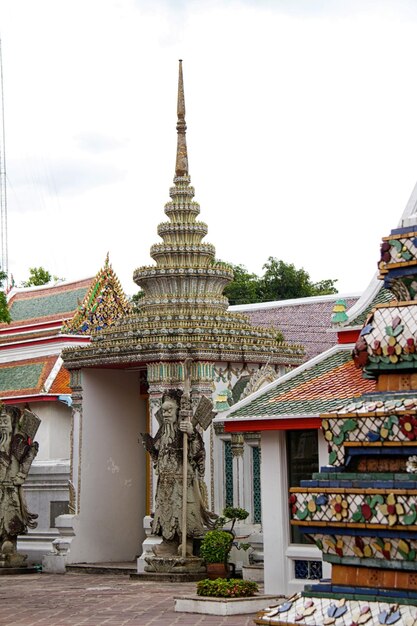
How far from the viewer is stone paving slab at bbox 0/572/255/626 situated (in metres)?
12.9

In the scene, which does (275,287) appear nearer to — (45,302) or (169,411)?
(45,302)

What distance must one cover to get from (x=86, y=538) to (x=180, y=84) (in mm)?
8777

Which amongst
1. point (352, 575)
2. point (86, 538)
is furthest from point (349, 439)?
point (86, 538)

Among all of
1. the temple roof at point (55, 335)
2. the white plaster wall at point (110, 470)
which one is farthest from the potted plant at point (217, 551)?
the temple roof at point (55, 335)

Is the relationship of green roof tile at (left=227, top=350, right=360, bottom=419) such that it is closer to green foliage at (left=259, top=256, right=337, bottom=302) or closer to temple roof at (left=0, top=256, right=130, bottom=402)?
temple roof at (left=0, top=256, right=130, bottom=402)

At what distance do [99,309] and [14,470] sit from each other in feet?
15.4

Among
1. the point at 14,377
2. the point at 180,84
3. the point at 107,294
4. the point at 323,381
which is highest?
the point at 180,84

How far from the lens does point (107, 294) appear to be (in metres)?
24.3

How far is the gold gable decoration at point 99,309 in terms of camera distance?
79.3ft

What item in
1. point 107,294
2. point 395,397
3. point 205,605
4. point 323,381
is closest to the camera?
point 395,397

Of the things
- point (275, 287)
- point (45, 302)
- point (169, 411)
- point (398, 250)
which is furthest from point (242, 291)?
point (398, 250)

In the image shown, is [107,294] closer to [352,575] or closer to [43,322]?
[43,322]

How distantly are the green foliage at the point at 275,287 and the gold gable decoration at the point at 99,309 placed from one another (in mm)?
15864

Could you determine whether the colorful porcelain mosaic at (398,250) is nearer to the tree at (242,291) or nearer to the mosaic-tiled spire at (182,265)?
the mosaic-tiled spire at (182,265)
